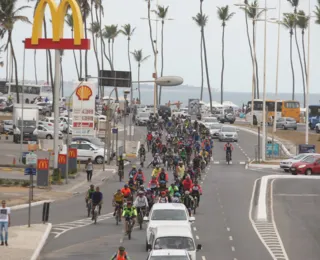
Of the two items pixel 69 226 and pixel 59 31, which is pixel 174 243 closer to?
pixel 69 226

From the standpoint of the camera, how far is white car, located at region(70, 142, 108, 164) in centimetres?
6582

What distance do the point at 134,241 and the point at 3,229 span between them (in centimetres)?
429

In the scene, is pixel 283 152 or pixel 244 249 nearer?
pixel 244 249

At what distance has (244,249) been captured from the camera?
100ft

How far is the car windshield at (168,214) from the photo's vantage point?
30219 millimetres

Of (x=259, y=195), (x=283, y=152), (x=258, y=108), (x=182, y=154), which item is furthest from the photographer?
(x=258, y=108)

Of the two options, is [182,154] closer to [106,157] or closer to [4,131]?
[106,157]

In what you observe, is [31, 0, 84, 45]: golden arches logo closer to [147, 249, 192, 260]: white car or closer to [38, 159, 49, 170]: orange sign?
[38, 159, 49, 170]: orange sign

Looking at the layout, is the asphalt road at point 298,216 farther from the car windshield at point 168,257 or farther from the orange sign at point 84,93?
the orange sign at point 84,93

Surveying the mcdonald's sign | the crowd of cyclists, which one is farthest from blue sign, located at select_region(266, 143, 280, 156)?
the mcdonald's sign

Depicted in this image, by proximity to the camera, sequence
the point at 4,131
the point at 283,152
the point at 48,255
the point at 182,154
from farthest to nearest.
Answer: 1. the point at 4,131
2. the point at 283,152
3. the point at 182,154
4. the point at 48,255

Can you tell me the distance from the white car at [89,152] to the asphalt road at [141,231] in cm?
1397

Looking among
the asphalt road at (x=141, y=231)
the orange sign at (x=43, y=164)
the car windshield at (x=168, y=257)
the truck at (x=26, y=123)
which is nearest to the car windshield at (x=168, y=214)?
the asphalt road at (x=141, y=231)

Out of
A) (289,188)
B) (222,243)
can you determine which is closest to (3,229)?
(222,243)
